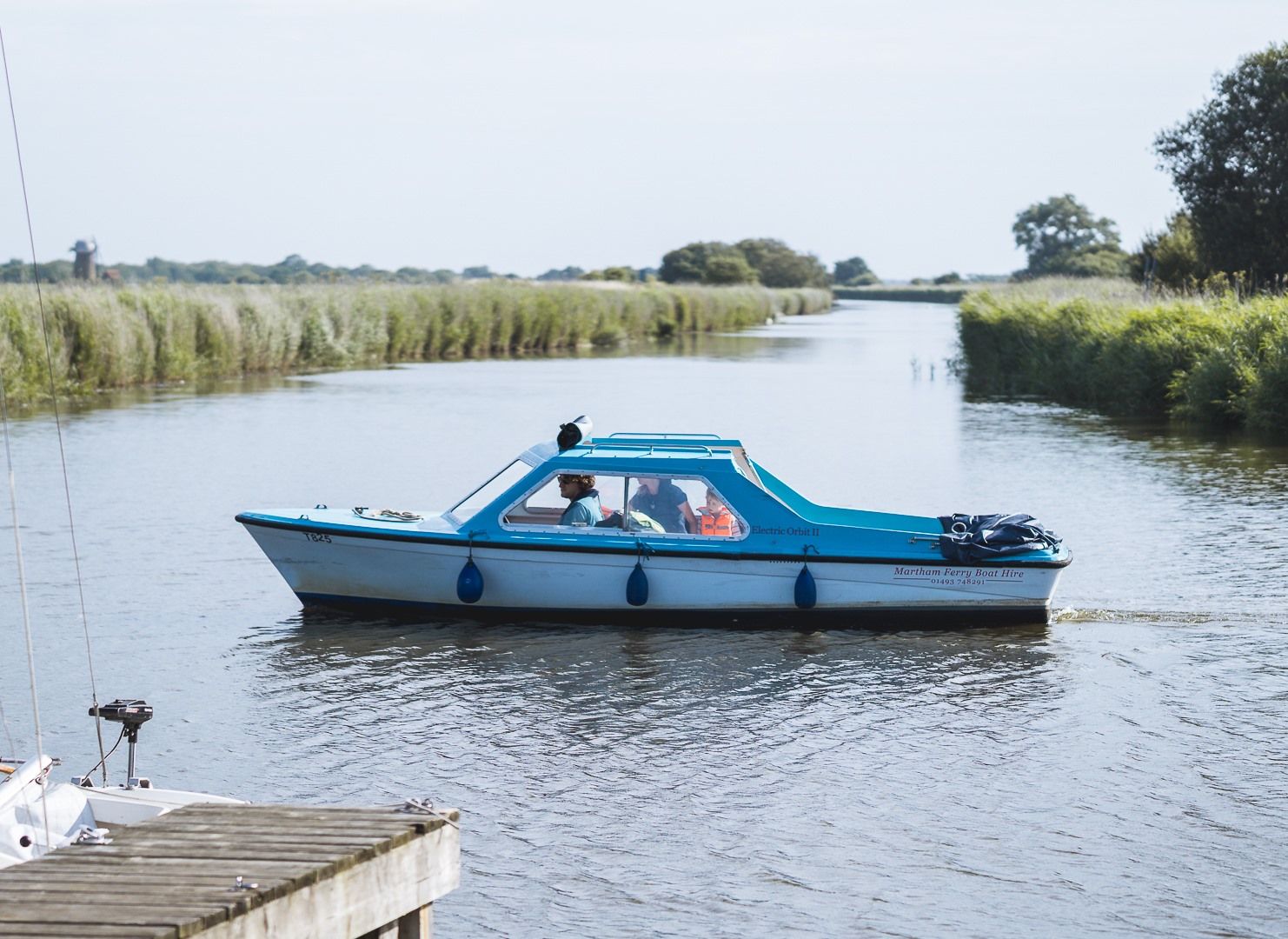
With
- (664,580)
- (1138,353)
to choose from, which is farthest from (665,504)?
(1138,353)

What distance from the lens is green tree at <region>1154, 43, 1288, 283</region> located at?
44000 millimetres

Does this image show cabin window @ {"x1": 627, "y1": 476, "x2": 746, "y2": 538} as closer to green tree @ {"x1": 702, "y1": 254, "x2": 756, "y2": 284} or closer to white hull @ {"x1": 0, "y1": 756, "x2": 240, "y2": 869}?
white hull @ {"x1": 0, "y1": 756, "x2": 240, "y2": 869}

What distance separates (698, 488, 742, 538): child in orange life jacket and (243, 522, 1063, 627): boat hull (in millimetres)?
279

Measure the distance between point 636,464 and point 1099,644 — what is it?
13.4 ft

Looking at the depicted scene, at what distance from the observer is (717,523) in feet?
44.8

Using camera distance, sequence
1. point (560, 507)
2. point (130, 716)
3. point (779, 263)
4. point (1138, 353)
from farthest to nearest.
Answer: point (779, 263) < point (1138, 353) < point (560, 507) < point (130, 716)

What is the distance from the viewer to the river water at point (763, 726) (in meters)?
8.09

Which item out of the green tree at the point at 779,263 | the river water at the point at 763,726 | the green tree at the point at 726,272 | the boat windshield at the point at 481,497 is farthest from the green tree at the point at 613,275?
the boat windshield at the point at 481,497

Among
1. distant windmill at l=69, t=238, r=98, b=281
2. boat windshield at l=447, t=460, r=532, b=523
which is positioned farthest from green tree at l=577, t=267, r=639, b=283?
boat windshield at l=447, t=460, r=532, b=523

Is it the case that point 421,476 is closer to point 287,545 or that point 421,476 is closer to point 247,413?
point 287,545

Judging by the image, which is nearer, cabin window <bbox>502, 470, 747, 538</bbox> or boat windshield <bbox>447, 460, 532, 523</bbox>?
cabin window <bbox>502, 470, 747, 538</bbox>

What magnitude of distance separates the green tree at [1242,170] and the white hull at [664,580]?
33.6 meters

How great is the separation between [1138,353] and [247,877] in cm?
3031

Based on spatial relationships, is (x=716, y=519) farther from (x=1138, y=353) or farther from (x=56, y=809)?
(x=1138, y=353)
